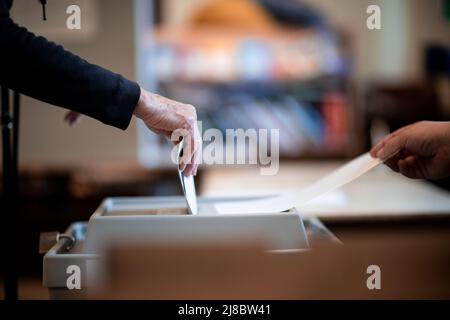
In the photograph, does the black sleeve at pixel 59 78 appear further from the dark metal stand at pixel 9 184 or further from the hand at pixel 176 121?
the dark metal stand at pixel 9 184

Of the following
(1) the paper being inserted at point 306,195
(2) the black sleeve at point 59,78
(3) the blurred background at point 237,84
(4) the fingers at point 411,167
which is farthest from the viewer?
(3) the blurred background at point 237,84

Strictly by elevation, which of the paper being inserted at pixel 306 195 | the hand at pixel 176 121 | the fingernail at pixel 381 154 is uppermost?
the hand at pixel 176 121

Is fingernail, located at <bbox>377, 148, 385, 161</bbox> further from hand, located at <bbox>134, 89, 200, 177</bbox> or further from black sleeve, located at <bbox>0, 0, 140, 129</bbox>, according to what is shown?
Answer: black sleeve, located at <bbox>0, 0, 140, 129</bbox>

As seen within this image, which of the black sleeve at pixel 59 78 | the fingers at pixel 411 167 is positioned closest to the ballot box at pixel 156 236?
the black sleeve at pixel 59 78

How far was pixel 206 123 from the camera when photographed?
256 cm

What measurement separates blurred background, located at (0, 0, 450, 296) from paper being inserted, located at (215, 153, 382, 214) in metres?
0.39

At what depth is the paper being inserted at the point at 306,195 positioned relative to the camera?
844mm

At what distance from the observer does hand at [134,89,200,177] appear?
0.80m

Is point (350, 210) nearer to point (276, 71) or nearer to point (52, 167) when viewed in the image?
point (52, 167)

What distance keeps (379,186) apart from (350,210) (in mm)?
401

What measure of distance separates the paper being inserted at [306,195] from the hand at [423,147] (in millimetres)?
36

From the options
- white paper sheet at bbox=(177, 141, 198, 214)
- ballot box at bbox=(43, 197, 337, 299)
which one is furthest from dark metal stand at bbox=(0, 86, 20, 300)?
white paper sheet at bbox=(177, 141, 198, 214)

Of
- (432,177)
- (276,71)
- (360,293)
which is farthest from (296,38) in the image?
(360,293)

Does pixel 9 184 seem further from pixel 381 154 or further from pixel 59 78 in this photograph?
pixel 381 154
